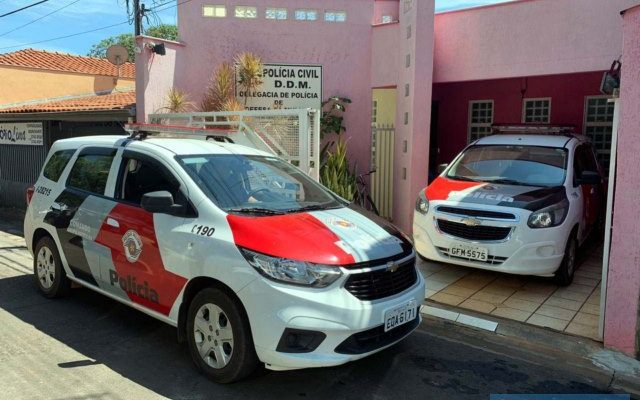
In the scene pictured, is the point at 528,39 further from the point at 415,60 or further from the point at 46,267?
the point at 46,267

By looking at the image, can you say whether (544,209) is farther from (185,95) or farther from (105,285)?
(185,95)

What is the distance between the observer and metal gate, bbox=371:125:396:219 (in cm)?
997

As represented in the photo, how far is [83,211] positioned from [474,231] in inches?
158

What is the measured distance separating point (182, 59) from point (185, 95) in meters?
0.71

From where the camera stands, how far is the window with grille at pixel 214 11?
983cm

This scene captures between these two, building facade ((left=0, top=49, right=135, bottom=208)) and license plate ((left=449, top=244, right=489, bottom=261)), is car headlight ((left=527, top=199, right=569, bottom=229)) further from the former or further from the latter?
building facade ((left=0, top=49, right=135, bottom=208))

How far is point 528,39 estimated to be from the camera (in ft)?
26.9

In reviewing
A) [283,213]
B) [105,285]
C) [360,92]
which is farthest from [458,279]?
[360,92]

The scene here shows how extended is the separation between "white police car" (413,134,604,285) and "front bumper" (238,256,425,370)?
2681mm

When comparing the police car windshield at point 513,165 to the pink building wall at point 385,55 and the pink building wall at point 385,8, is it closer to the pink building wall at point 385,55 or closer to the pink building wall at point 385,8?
the pink building wall at point 385,55

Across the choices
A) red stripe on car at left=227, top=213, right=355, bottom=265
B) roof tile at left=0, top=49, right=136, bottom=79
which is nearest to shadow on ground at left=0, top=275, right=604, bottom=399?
red stripe on car at left=227, top=213, right=355, bottom=265

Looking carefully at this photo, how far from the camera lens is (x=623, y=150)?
4.25 m

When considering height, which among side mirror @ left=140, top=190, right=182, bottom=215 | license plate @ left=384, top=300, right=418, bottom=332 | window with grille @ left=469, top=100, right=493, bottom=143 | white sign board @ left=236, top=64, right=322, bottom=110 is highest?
white sign board @ left=236, top=64, right=322, bottom=110

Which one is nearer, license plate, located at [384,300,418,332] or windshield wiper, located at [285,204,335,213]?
license plate, located at [384,300,418,332]
